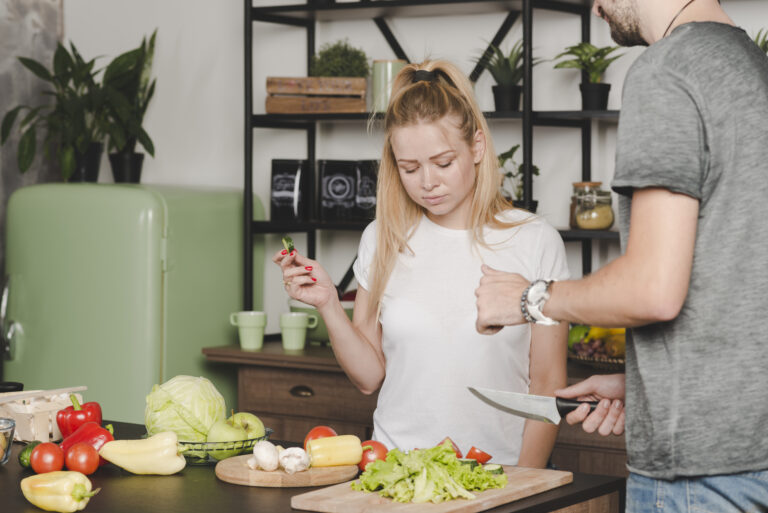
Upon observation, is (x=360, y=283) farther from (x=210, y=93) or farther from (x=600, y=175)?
(x=210, y=93)

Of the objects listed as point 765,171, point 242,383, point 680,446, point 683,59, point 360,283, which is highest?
point 683,59

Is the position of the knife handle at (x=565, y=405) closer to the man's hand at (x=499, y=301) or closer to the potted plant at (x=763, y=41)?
the man's hand at (x=499, y=301)

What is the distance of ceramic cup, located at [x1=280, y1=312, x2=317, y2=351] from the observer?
3780mm

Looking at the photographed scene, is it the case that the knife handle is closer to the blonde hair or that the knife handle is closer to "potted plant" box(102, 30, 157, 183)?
the blonde hair

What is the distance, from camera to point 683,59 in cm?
144

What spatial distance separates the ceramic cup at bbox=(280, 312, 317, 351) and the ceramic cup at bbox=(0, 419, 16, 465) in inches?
68.1

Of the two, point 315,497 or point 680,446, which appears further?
point 315,497

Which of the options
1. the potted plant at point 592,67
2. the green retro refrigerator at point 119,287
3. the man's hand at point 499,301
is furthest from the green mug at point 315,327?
the man's hand at point 499,301

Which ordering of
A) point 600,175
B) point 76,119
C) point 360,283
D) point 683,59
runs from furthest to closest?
point 76,119 → point 600,175 → point 360,283 → point 683,59

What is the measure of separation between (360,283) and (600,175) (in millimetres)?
1511

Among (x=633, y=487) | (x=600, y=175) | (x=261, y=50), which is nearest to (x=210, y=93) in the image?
(x=261, y=50)

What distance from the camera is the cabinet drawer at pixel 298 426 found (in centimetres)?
355

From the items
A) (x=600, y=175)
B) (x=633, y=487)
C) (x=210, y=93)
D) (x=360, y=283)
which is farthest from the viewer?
(x=210, y=93)

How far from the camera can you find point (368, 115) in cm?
383
